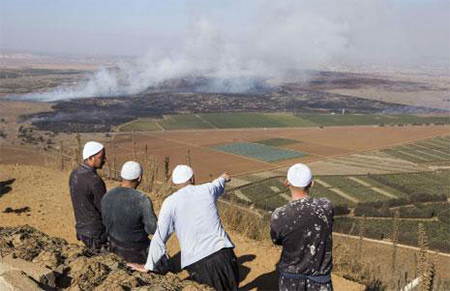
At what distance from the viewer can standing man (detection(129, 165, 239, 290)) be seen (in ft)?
13.0

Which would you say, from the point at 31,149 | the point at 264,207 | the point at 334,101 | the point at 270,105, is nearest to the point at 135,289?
the point at 264,207

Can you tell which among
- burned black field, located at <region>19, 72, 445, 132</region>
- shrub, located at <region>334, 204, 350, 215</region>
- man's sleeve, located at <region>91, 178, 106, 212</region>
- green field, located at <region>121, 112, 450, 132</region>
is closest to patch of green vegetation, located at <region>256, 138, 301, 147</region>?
green field, located at <region>121, 112, 450, 132</region>

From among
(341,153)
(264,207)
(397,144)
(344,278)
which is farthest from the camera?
(397,144)

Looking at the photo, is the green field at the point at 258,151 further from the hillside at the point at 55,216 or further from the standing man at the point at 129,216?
the standing man at the point at 129,216

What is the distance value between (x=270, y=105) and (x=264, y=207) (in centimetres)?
6400

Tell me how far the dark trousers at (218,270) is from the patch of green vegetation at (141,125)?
54.6m

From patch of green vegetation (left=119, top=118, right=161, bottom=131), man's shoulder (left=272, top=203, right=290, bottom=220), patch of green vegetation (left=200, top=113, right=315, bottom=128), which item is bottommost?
patch of green vegetation (left=119, top=118, right=161, bottom=131)

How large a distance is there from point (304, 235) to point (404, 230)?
2290 centimetres

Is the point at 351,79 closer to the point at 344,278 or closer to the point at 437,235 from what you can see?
the point at 437,235

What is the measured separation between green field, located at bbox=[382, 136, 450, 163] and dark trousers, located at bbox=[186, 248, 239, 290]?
1712 inches

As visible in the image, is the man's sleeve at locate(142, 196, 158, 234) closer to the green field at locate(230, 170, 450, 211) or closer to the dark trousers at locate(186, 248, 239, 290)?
the dark trousers at locate(186, 248, 239, 290)

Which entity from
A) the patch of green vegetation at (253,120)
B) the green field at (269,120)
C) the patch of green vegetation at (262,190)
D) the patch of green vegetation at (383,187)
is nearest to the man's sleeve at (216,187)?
the patch of green vegetation at (262,190)

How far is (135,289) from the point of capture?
3.90m

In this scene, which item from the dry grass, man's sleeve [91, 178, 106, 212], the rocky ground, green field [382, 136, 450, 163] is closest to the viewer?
the rocky ground
